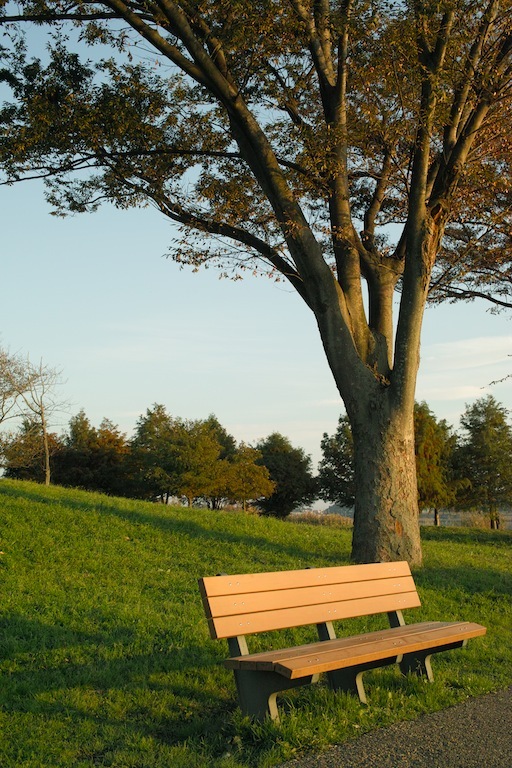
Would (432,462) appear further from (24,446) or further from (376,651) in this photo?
(376,651)

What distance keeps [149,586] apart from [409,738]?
14.7ft

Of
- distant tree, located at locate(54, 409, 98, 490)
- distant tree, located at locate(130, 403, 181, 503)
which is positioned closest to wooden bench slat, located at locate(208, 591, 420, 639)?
distant tree, located at locate(130, 403, 181, 503)

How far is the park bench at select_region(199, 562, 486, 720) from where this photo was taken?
4582mm

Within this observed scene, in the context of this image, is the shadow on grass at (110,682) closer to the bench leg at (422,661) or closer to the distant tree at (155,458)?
the bench leg at (422,661)

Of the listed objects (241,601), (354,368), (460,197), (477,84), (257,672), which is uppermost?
(477,84)

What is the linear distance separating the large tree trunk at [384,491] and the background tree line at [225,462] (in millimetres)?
27238

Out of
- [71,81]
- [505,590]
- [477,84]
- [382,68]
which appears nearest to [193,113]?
[71,81]

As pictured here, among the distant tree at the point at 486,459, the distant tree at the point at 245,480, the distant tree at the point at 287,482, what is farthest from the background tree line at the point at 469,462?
the distant tree at the point at 287,482

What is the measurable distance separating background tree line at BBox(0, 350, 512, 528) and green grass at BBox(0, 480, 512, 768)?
26737mm

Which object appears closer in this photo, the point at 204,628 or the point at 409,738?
the point at 409,738

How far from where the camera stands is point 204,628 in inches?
273

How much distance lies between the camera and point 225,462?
2082 inches

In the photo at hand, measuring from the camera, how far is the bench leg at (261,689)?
15.0 feet

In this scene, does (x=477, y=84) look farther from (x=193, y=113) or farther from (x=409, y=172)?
(x=193, y=113)
